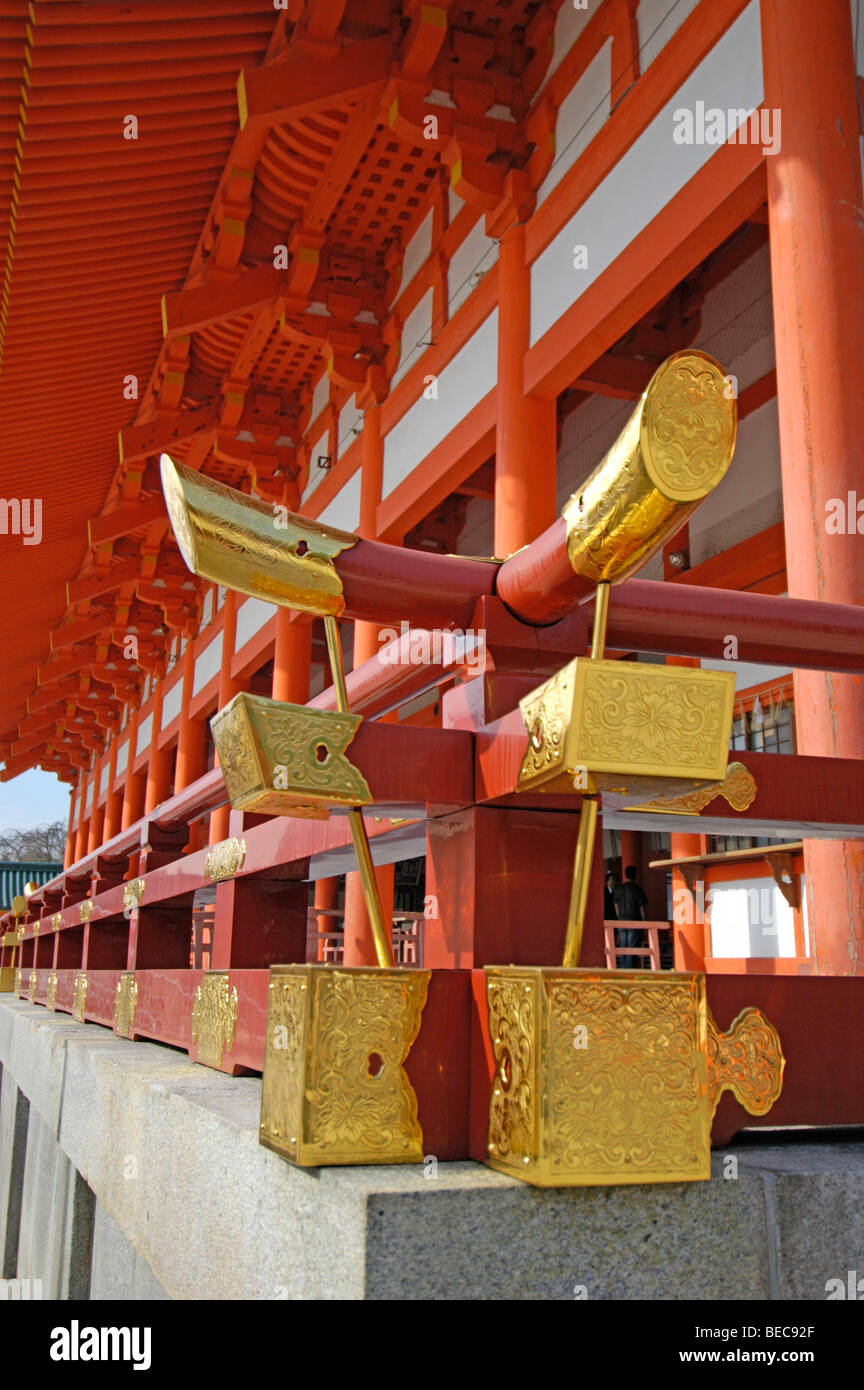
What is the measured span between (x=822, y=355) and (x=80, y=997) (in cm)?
309

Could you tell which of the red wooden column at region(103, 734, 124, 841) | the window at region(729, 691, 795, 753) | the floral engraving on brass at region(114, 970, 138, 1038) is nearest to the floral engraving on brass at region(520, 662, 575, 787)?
the floral engraving on brass at region(114, 970, 138, 1038)

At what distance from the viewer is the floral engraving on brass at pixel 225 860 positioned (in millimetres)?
1820

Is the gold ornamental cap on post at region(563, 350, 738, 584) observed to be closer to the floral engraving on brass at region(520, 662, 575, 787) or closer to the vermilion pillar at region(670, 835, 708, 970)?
the floral engraving on brass at region(520, 662, 575, 787)

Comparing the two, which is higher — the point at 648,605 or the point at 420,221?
the point at 420,221


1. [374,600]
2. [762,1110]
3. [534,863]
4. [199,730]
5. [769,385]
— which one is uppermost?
[769,385]

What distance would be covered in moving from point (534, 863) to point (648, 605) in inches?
13.4

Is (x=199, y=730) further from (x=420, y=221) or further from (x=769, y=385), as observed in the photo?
(x=769, y=385)

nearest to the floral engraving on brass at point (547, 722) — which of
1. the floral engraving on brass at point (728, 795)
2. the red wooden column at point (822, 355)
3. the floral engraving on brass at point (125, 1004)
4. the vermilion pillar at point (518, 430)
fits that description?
the floral engraving on brass at point (728, 795)

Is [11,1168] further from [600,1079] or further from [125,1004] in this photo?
[600,1079]

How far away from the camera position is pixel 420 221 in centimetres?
534

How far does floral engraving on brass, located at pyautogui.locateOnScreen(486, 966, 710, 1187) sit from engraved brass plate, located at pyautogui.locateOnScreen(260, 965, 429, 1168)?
0.27 feet

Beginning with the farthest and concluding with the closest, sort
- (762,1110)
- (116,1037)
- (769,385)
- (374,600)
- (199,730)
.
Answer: (199,730), (769,385), (116,1037), (374,600), (762,1110)

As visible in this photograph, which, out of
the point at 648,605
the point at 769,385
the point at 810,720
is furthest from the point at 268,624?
the point at 648,605

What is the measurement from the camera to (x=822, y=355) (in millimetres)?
2264
